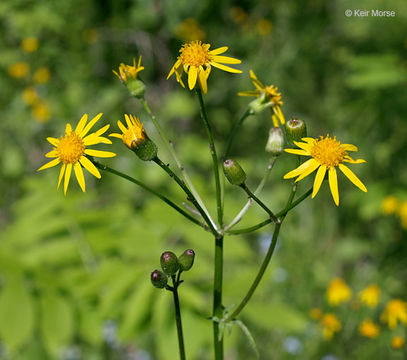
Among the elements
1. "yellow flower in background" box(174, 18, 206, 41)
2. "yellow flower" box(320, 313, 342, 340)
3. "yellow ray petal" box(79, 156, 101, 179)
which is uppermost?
"yellow flower in background" box(174, 18, 206, 41)

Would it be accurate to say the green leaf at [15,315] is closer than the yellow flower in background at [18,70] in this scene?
Yes

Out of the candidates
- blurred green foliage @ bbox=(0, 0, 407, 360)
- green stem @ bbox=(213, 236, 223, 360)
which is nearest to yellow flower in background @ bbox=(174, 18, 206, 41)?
blurred green foliage @ bbox=(0, 0, 407, 360)

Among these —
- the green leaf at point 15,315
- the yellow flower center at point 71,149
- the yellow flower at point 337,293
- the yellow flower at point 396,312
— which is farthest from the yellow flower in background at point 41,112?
the yellow flower center at point 71,149

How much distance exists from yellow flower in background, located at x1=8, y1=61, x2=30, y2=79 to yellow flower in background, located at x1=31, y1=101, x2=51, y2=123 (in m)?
0.41

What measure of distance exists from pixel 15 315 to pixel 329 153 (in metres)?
1.60

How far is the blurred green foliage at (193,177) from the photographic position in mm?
2453

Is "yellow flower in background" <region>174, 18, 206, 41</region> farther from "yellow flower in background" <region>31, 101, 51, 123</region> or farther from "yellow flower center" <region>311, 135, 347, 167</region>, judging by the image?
"yellow flower center" <region>311, 135, 347, 167</region>

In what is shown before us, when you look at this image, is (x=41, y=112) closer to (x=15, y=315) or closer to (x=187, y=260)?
(x=15, y=315)

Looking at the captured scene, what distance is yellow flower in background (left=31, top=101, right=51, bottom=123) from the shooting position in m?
5.00

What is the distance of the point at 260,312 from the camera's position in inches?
96.2

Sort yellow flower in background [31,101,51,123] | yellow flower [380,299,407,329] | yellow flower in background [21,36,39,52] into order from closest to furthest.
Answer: yellow flower [380,299,407,329] < yellow flower in background [31,101,51,123] < yellow flower in background [21,36,39,52]

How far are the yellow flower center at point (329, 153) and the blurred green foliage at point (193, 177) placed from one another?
1.23 m

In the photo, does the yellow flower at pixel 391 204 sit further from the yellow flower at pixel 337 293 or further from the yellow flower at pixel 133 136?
the yellow flower at pixel 133 136

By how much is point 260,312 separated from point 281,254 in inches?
80.5
